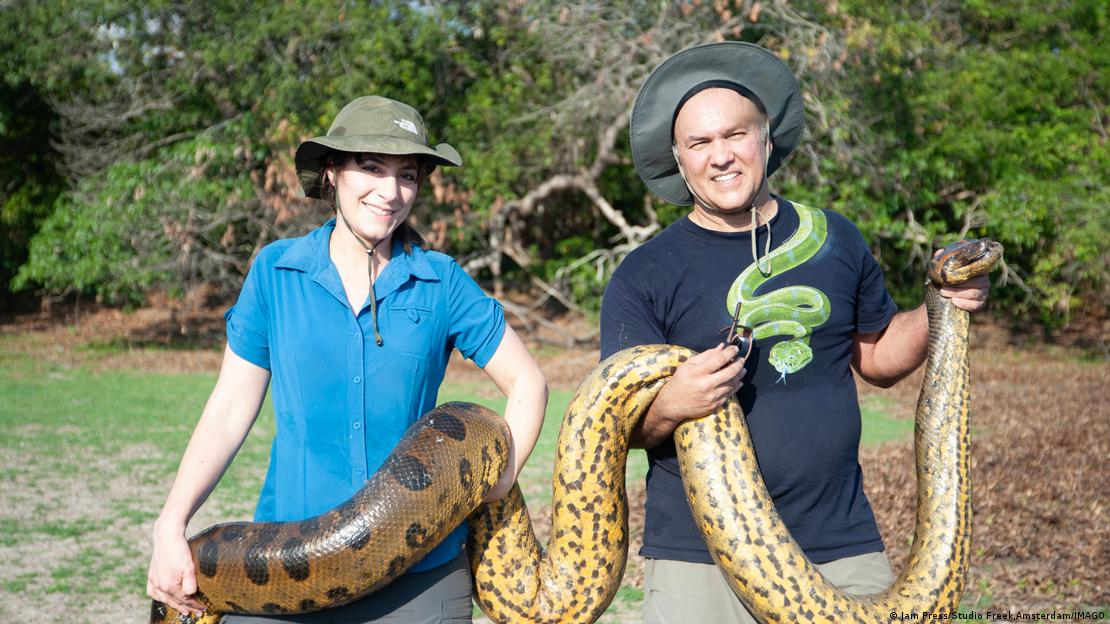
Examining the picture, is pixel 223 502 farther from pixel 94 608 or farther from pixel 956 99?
pixel 956 99

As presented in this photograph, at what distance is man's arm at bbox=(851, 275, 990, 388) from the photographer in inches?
134

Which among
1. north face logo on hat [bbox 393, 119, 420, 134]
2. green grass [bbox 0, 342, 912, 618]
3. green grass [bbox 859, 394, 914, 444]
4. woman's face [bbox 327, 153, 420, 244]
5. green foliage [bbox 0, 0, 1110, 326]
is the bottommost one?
green grass [bbox 859, 394, 914, 444]

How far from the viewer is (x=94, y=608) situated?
619cm

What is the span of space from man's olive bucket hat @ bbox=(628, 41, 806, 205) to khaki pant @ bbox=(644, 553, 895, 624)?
135cm

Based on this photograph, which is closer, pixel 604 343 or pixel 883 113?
pixel 604 343

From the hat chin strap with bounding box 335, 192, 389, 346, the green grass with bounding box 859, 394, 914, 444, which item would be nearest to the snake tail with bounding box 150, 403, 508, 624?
the hat chin strap with bounding box 335, 192, 389, 346

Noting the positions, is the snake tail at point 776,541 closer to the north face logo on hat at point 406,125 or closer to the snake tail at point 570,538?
the snake tail at point 570,538

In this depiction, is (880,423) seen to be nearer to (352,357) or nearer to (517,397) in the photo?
(517,397)

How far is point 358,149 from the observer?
9.39 ft

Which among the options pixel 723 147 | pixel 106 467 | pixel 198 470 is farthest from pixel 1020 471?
pixel 106 467

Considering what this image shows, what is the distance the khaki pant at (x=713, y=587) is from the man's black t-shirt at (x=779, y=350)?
0.04m

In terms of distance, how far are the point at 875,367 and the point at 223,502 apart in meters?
6.98

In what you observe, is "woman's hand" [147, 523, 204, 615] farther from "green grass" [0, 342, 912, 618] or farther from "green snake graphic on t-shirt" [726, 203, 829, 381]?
"green grass" [0, 342, 912, 618]

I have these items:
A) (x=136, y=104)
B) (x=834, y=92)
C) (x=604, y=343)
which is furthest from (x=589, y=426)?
(x=136, y=104)
